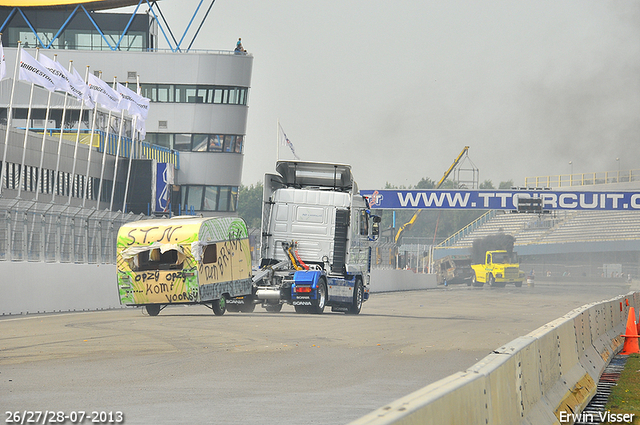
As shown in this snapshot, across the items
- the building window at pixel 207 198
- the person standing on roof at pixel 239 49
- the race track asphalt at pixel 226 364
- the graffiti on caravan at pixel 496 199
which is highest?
the person standing on roof at pixel 239 49

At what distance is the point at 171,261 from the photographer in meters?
21.5

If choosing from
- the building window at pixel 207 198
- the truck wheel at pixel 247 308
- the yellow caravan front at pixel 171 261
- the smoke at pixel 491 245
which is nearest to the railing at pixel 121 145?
the building window at pixel 207 198

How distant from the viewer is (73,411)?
25.8 feet

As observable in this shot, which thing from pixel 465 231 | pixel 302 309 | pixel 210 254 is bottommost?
pixel 302 309

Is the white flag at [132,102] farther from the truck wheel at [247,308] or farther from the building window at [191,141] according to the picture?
the truck wheel at [247,308]

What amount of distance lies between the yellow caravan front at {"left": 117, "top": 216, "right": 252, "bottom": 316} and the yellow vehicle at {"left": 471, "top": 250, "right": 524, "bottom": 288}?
166 ft

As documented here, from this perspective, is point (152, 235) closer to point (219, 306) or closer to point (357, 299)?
point (219, 306)

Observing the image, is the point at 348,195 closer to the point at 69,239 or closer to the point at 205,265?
the point at 205,265

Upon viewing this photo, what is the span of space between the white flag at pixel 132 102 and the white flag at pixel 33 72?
865 centimetres

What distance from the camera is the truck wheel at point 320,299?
23.6 m

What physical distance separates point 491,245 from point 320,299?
194 feet

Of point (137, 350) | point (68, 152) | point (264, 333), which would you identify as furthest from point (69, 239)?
point (68, 152)

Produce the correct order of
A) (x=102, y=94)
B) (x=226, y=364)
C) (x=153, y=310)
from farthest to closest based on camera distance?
(x=102, y=94), (x=153, y=310), (x=226, y=364)

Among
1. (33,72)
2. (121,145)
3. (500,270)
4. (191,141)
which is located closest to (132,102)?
(121,145)
